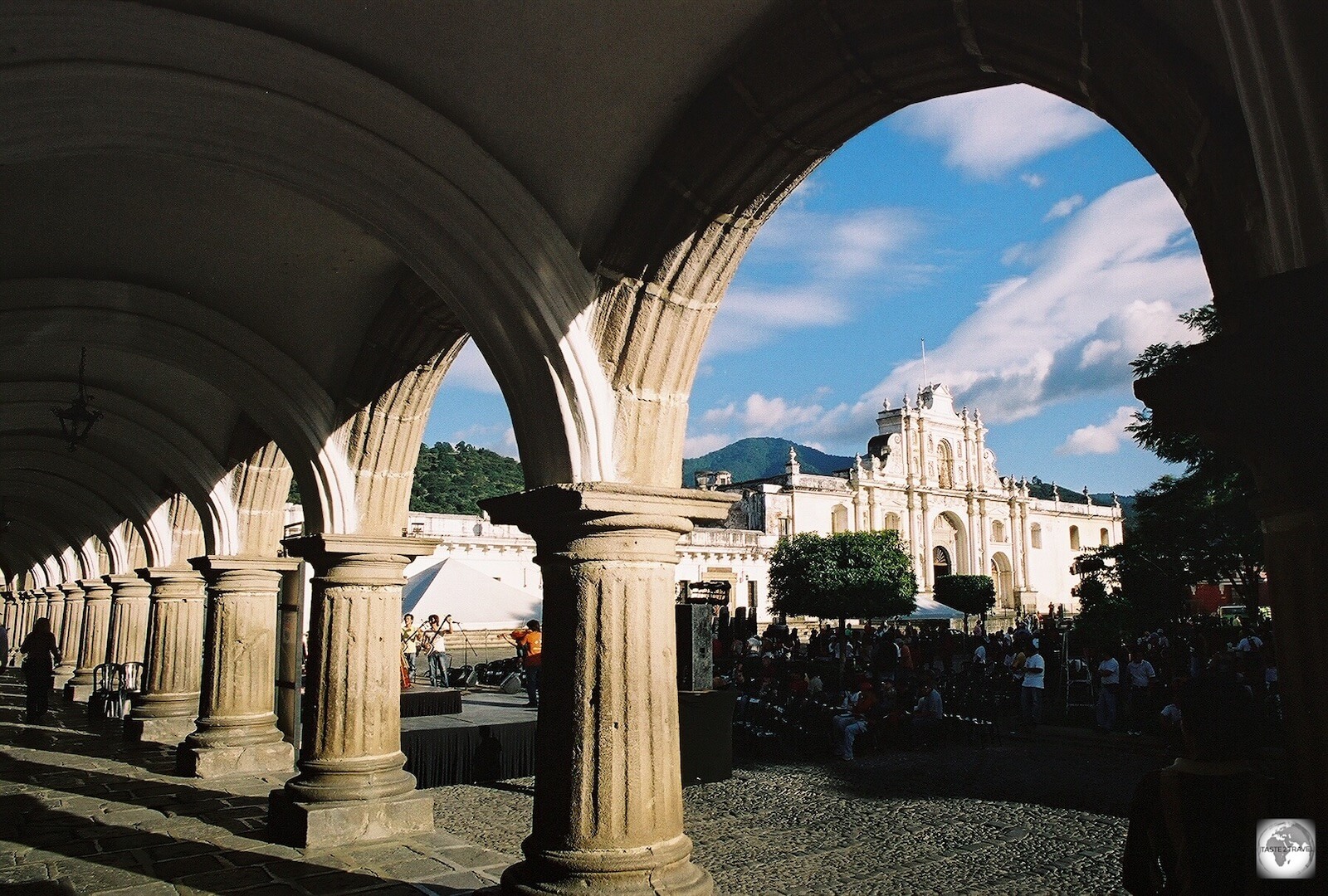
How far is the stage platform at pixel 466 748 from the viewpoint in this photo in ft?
25.3

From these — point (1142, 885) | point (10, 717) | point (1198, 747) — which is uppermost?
point (1198, 747)

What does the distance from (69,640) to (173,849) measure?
511 inches

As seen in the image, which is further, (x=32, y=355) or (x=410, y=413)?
(x=32, y=355)

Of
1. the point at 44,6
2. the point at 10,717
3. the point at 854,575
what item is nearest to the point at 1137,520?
the point at 854,575

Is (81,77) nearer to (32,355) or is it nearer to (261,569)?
(32,355)

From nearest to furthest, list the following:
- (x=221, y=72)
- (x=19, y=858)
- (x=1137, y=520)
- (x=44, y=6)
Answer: (x=44, y=6)
(x=221, y=72)
(x=19, y=858)
(x=1137, y=520)

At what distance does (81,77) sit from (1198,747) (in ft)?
11.3

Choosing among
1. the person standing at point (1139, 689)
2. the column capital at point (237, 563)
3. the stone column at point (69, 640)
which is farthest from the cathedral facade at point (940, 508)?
the column capital at point (237, 563)

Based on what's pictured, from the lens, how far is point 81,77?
2850mm

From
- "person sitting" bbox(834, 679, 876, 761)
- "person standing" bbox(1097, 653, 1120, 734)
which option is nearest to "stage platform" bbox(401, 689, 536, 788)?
"person sitting" bbox(834, 679, 876, 761)

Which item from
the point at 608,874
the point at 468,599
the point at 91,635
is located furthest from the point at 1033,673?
the point at 91,635

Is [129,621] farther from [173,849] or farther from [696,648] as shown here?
[173,849]

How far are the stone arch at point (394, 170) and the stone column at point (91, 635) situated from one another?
1185 centimetres

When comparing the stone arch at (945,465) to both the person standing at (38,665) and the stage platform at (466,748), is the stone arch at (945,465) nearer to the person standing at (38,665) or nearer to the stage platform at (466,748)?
the stage platform at (466,748)
